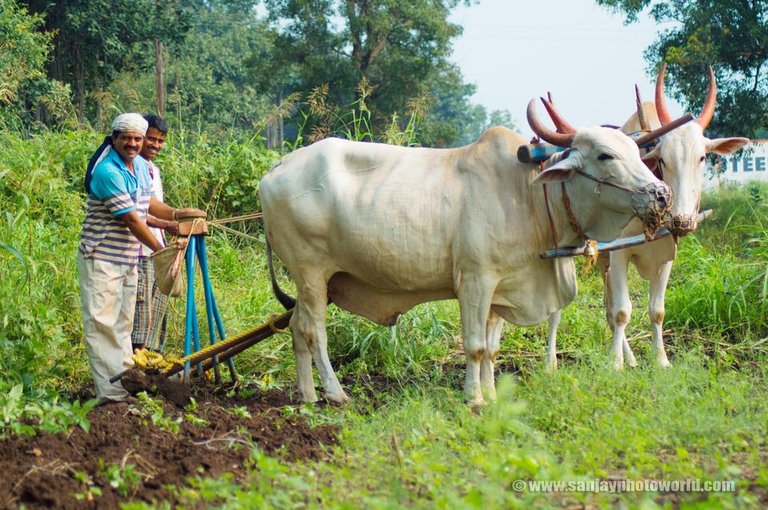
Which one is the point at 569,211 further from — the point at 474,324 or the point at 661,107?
the point at 661,107

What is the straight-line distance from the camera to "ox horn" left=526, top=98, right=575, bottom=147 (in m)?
5.05

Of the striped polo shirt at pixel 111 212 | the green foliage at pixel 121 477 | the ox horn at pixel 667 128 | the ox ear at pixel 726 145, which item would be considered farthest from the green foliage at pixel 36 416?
the ox ear at pixel 726 145

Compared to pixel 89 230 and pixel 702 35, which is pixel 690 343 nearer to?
pixel 89 230

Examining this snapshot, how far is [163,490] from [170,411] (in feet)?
4.52

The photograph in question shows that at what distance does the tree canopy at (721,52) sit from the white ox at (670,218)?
777 centimetres

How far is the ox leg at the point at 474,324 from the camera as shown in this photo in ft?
16.7

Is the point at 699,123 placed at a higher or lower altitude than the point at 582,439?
higher

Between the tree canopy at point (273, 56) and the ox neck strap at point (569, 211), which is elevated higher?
the tree canopy at point (273, 56)

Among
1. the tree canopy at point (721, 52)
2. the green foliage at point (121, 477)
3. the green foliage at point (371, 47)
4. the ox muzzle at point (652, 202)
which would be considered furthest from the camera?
the green foliage at point (371, 47)

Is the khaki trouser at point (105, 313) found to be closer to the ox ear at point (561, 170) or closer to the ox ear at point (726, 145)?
the ox ear at point (561, 170)

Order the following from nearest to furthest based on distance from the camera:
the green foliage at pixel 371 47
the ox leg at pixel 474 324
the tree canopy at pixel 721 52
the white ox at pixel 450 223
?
the white ox at pixel 450 223 < the ox leg at pixel 474 324 < the tree canopy at pixel 721 52 < the green foliage at pixel 371 47

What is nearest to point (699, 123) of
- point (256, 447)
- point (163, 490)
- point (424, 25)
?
point (256, 447)

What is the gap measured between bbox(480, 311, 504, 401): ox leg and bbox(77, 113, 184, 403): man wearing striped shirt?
6.48 ft

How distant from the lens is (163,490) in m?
3.53
